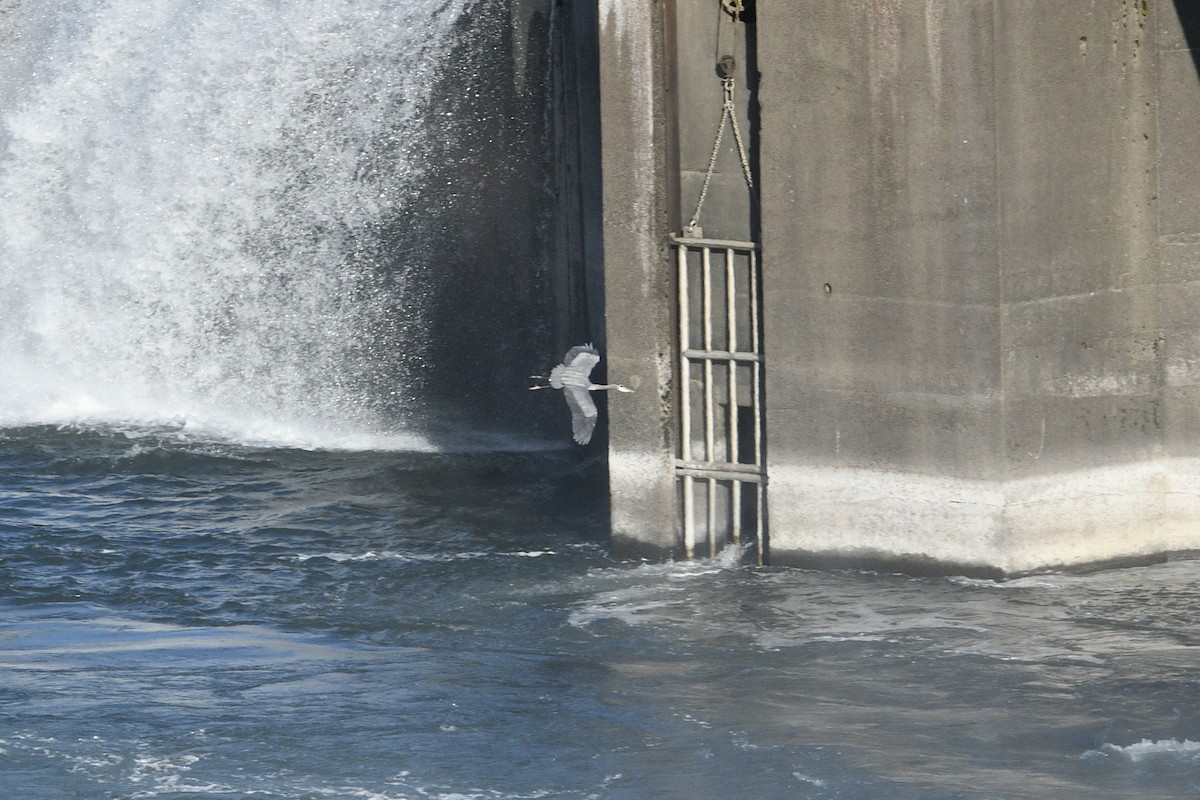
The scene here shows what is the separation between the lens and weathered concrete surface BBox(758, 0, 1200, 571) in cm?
1146

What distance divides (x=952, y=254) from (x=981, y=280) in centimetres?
24

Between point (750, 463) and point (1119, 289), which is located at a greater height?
point (1119, 289)

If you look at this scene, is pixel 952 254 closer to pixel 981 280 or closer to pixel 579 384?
pixel 981 280

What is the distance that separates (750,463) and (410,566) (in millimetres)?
2462

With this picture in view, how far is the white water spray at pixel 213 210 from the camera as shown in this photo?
17.2 metres

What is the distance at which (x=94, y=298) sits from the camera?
1838 centimetres

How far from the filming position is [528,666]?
11.1 meters

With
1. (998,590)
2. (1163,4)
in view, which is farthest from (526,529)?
(1163,4)

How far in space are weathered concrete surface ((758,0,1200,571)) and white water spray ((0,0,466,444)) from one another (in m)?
5.82

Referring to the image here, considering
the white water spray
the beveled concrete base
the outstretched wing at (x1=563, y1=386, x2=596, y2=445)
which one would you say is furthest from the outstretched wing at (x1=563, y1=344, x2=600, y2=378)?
the white water spray

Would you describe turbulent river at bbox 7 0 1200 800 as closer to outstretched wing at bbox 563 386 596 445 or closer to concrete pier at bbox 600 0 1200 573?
concrete pier at bbox 600 0 1200 573

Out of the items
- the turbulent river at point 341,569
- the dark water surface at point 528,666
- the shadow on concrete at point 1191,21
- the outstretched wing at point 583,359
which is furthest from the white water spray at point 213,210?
the shadow on concrete at point 1191,21

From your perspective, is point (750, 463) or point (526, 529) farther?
point (526, 529)

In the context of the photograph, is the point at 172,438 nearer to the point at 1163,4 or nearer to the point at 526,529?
the point at 526,529
